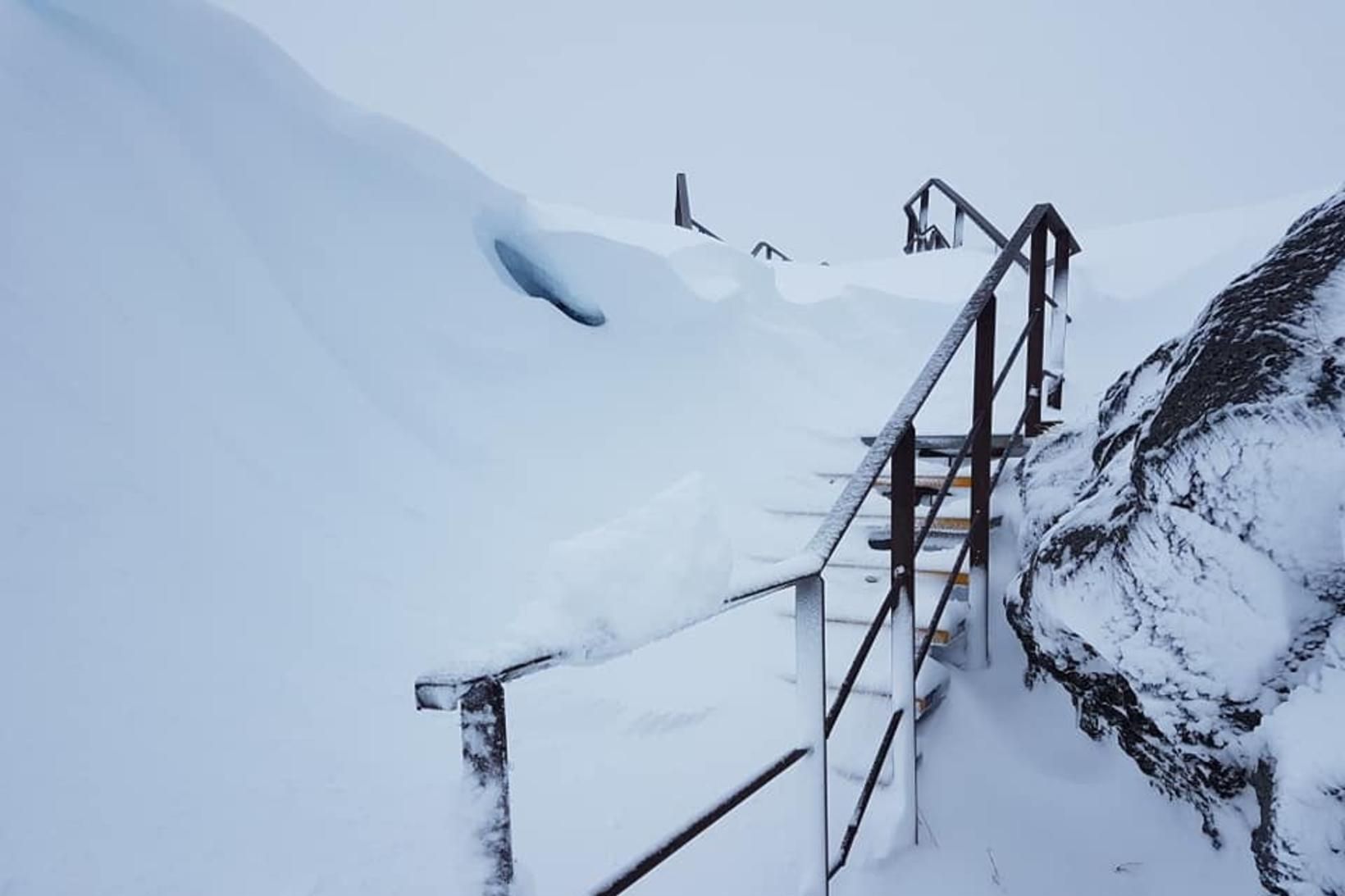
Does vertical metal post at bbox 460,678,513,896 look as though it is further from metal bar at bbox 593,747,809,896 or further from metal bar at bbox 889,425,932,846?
metal bar at bbox 889,425,932,846

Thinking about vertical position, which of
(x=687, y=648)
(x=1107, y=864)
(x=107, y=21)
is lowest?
(x=1107, y=864)

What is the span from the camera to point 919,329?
627 centimetres

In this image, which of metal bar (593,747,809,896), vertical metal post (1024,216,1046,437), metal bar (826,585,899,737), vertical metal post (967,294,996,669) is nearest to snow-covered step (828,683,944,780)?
vertical metal post (967,294,996,669)

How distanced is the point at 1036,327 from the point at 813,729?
244 cm

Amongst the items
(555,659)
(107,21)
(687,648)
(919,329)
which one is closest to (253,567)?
(687,648)

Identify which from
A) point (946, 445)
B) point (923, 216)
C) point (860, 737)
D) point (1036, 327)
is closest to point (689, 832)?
point (860, 737)

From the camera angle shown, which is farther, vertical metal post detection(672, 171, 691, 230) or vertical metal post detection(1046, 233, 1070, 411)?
vertical metal post detection(672, 171, 691, 230)

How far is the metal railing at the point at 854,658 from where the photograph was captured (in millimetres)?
754

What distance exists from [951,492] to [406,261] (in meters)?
3.17

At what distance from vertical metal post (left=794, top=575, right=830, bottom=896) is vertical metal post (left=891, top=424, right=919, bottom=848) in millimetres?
436

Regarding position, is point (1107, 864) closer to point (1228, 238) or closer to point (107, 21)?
point (107, 21)

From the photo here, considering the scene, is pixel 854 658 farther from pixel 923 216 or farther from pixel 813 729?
pixel 923 216

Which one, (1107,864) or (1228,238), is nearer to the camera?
(1107,864)

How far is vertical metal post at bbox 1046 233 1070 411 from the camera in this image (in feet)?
11.3
